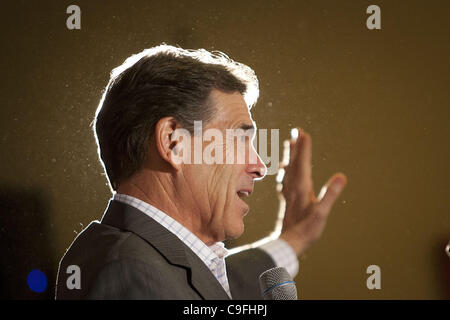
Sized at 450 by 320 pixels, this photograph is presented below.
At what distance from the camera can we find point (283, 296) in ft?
3.20

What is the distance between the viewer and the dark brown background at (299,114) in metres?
1.38

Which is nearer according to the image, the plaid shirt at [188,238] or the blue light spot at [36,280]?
the plaid shirt at [188,238]

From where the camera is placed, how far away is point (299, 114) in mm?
1500

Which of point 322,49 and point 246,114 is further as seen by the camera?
point 322,49

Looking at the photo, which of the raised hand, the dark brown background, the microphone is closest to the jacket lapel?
the microphone

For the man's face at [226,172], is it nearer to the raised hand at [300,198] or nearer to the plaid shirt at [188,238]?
the plaid shirt at [188,238]

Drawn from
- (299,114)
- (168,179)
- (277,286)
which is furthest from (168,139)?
(299,114)

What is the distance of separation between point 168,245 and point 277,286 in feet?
0.78

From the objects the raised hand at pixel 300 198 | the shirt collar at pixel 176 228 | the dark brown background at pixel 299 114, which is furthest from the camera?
the dark brown background at pixel 299 114

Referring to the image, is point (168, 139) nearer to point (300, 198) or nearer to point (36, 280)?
point (300, 198)

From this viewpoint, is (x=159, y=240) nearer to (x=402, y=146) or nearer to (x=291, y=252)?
(x=291, y=252)

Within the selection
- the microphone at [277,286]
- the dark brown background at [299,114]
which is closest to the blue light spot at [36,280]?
the dark brown background at [299,114]

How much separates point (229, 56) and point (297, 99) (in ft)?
0.77
